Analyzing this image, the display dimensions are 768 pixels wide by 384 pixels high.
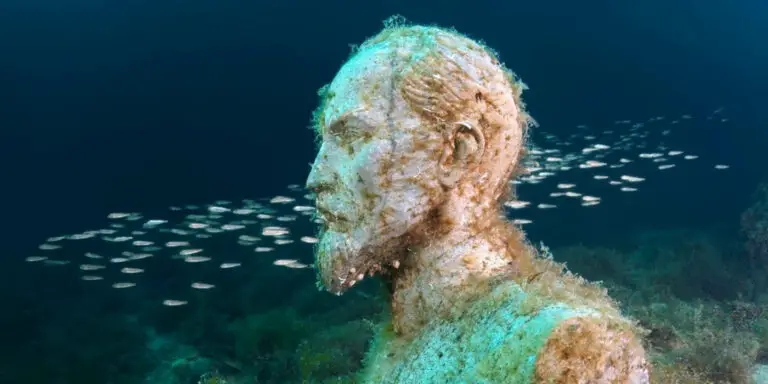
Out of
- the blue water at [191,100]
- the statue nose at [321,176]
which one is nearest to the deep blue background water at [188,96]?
the blue water at [191,100]

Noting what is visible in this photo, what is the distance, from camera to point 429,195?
185cm

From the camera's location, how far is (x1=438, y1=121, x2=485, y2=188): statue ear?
5.97ft

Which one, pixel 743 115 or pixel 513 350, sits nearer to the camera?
pixel 513 350

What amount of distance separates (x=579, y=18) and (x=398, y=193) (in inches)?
1868

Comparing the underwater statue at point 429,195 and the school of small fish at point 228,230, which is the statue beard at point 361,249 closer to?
the underwater statue at point 429,195

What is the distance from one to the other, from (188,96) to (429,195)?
110ft

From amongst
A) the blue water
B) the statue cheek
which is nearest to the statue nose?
the statue cheek

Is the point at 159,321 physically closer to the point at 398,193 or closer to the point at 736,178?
the point at 398,193

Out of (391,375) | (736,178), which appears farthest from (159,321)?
(736,178)

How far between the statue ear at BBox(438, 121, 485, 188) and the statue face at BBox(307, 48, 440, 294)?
0.04 metres

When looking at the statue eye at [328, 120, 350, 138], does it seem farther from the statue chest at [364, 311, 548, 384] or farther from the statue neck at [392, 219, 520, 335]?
the statue chest at [364, 311, 548, 384]

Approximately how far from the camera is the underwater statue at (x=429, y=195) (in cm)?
177

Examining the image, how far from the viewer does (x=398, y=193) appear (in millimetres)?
1842

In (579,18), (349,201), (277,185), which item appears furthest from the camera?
(579,18)
